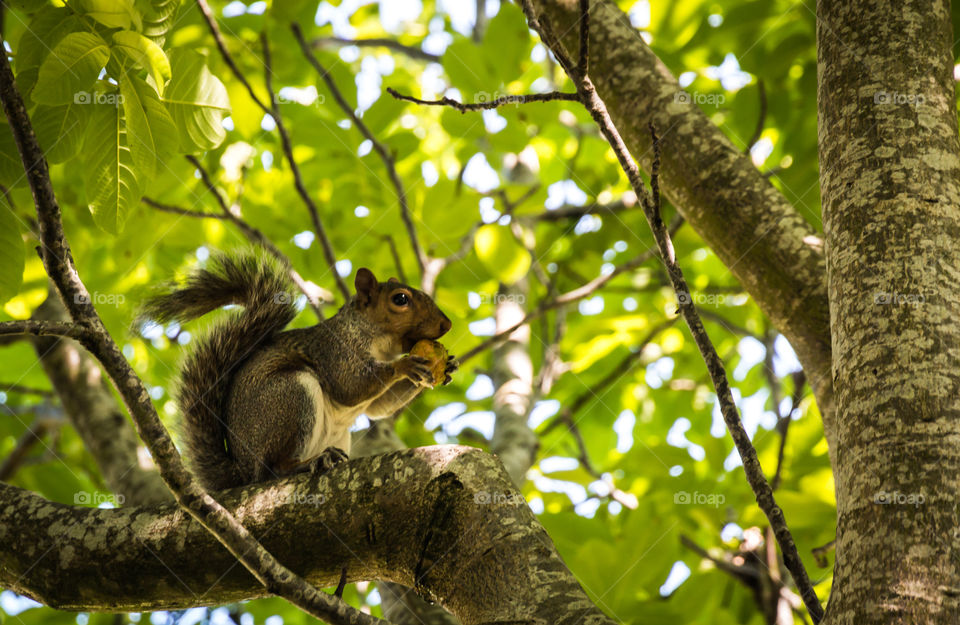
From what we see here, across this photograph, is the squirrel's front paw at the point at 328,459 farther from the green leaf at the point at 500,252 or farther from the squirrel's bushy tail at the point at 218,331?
the green leaf at the point at 500,252

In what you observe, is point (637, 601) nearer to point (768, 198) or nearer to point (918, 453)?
point (768, 198)

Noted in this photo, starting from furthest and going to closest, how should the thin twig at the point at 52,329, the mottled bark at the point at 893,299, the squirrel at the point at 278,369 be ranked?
the squirrel at the point at 278,369 → the thin twig at the point at 52,329 → the mottled bark at the point at 893,299

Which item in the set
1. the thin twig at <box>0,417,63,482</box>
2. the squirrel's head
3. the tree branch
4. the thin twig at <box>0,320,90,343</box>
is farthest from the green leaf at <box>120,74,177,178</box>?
the thin twig at <box>0,417,63,482</box>

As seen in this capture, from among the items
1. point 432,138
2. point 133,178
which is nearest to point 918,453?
point 133,178

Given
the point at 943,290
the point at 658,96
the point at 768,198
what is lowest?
the point at 943,290

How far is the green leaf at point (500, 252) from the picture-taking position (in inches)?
103

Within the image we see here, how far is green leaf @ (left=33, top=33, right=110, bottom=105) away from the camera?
4.07 feet

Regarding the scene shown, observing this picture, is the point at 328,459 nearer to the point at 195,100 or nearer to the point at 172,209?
the point at 195,100

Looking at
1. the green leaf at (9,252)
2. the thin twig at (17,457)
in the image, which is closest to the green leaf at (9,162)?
the green leaf at (9,252)

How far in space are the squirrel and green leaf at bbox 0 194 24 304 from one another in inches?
25.2

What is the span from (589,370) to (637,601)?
1.37 meters

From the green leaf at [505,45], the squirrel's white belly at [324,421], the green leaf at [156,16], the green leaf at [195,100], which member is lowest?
the squirrel's white belly at [324,421]

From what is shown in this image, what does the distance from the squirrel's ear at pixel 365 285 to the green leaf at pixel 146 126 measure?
3.56 ft

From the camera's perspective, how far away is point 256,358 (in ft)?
7.06
